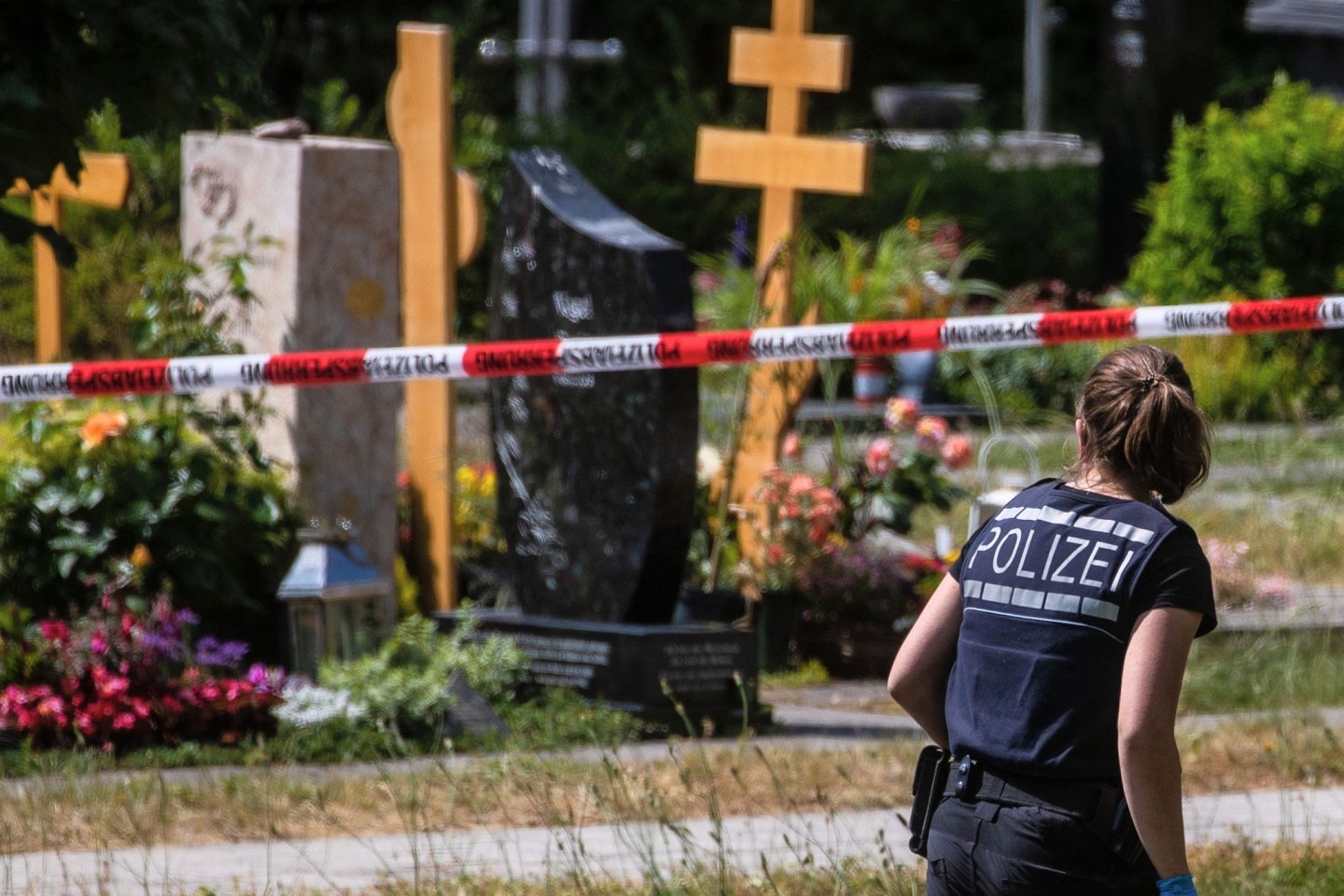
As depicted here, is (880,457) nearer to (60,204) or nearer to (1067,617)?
(60,204)

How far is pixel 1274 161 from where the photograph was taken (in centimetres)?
1344

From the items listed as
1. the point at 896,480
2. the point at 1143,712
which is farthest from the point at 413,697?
the point at 1143,712

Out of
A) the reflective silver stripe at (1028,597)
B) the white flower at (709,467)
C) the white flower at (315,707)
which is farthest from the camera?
the white flower at (709,467)

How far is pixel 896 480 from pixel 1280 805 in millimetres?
2918

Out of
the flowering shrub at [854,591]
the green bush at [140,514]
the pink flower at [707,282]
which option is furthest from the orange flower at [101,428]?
the pink flower at [707,282]

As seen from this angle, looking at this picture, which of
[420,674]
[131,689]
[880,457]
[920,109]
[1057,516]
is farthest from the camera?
[920,109]

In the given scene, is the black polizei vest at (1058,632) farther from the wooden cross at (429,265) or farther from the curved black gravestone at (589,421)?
the wooden cross at (429,265)

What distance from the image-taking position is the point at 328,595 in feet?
21.4

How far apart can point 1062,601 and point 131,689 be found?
4.05 meters

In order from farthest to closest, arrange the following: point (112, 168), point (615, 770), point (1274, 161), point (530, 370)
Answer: point (1274, 161), point (112, 168), point (530, 370), point (615, 770)

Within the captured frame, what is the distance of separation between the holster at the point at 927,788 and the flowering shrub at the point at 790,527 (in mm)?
4397

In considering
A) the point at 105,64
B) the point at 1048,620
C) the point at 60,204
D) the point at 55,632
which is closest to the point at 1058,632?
the point at 1048,620

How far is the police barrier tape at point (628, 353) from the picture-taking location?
557cm

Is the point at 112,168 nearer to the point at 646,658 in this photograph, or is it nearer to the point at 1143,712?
the point at 646,658
